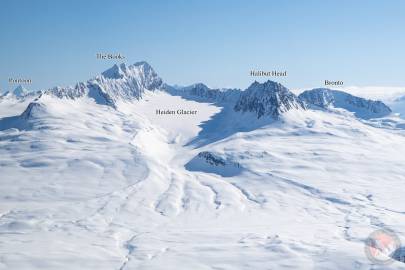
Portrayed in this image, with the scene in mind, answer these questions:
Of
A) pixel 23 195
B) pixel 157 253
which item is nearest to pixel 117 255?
pixel 157 253

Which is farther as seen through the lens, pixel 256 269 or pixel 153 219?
pixel 153 219

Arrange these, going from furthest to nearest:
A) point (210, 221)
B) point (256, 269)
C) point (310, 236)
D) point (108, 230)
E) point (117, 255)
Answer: point (210, 221) → point (108, 230) → point (310, 236) → point (117, 255) → point (256, 269)

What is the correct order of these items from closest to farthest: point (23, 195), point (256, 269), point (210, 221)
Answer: point (256, 269), point (210, 221), point (23, 195)

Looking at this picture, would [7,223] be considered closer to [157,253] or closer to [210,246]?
[157,253]

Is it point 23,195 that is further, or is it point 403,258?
point 23,195

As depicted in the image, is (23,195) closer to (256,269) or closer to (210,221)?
(210,221)

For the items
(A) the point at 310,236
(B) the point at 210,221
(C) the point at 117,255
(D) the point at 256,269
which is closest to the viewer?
(D) the point at 256,269

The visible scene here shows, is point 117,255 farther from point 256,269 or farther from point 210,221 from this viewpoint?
point 210,221

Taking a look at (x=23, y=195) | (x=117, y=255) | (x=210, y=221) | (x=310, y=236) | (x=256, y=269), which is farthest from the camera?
(x=23, y=195)

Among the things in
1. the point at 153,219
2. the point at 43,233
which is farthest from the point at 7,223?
the point at 153,219
